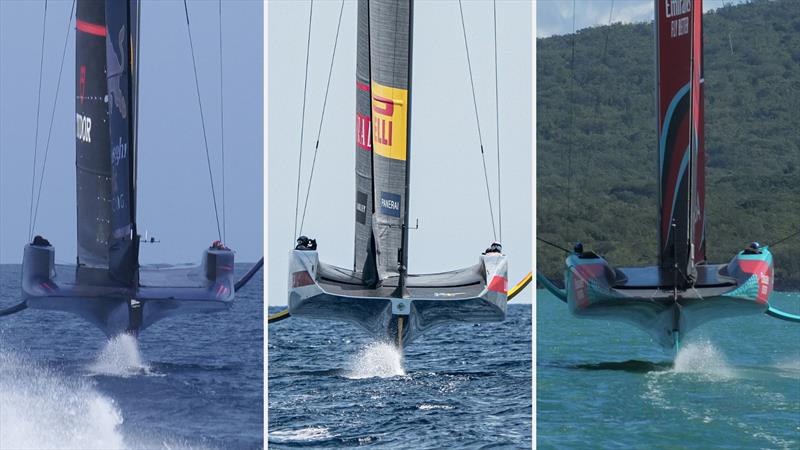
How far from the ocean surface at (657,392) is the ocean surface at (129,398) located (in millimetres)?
2671

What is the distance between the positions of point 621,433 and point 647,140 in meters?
16.8

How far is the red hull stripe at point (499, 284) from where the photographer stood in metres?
13.1

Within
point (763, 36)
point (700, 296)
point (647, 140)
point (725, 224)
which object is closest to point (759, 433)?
point (700, 296)

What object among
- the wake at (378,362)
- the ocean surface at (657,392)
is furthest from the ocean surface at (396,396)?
the ocean surface at (657,392)

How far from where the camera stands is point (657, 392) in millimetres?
13383

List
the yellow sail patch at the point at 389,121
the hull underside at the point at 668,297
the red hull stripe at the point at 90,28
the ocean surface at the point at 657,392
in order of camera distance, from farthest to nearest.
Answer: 1. the red hull stripe at the point at 90,28
2. the hull underside at the point at 668,297
3. the yellow sail patch at the point at 389,121
4. the ocean surface at the point at 657,392

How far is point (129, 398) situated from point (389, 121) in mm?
3554

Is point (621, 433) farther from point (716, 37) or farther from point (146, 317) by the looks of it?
point (716, 37)

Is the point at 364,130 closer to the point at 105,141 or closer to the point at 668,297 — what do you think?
the point at 105,141

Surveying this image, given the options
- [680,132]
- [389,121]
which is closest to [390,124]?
[389,121]

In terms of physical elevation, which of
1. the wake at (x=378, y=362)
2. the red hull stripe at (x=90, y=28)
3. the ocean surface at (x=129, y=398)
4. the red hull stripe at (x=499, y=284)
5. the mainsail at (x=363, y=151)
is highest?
the red hull stripe at (x=90, y=28)

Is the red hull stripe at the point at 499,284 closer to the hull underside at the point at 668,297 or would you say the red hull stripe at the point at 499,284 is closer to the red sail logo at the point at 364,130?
the hull underside at the point at 668,297

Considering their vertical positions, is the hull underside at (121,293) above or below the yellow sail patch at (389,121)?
below

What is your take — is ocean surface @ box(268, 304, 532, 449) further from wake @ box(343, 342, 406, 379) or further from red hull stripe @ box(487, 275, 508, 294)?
red hull stripe @ box(487, 275, 508, 294)
